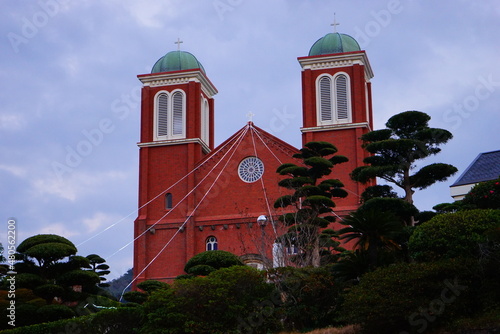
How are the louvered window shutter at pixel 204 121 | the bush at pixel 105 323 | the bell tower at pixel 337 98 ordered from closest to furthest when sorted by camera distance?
the bush at pixel 105 323 → the bell tower at pixel 337 98 → the louvered window shutter at pixel 204 121

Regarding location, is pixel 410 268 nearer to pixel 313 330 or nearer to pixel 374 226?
pixel 374 226

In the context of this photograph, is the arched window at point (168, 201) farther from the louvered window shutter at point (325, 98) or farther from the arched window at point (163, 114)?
the louvered window shutter at point (325, 98)

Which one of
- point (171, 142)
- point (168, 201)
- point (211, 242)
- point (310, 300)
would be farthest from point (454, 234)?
point (171, 142)

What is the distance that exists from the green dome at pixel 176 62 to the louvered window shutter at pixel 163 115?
1877 mm

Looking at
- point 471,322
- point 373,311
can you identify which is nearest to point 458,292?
point 471,322

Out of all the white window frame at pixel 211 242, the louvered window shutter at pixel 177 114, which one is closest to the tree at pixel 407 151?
the white window frame at pixel 211 242

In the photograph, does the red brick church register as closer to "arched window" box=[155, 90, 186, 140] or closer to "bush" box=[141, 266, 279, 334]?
"arched window" box=[155, 90, 186, 140]

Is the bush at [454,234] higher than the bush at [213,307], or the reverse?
the bush at [454,234]

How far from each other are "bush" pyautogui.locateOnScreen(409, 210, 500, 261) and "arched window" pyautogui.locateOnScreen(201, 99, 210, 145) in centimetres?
2704

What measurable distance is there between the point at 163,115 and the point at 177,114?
33.2 inches

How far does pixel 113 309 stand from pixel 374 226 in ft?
27.0

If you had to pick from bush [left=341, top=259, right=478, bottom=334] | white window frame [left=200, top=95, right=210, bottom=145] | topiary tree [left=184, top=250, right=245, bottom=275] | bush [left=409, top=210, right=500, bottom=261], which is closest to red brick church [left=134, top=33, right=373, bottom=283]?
white window frame [left=200, top=95, right=210, bottom=145]

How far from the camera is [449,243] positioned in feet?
67.7

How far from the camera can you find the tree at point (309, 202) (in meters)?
28.8
